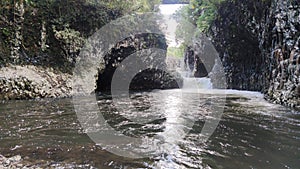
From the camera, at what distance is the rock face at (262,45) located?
752cm

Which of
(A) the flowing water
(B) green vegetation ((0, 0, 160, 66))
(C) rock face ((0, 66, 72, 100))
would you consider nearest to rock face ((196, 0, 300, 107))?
(A) the flowing water

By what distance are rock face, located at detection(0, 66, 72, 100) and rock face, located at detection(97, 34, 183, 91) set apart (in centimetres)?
271

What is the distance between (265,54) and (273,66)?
57.8 inches

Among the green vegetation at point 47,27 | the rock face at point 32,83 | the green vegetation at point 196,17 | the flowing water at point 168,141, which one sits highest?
the green vegetation at point 196,17

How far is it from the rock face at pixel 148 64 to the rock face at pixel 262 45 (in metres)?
3.66

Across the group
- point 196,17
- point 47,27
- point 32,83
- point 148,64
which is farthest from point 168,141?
point 196,17

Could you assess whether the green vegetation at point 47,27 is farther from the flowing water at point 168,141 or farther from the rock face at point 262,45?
the rock face at point 262,45

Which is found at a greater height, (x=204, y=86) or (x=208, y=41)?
(x=208, y=41)

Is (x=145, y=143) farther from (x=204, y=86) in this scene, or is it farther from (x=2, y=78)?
(x=204, y=86)

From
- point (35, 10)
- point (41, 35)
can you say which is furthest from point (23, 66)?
point (35, 10)

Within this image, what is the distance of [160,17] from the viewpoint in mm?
15875

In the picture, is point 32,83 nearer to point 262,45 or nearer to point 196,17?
point 262,45

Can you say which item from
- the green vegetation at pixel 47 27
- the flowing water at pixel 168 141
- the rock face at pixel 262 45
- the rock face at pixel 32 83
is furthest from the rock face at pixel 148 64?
the flowing water at pixel 168 141

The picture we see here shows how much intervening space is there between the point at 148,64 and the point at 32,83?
7534 millimetres
